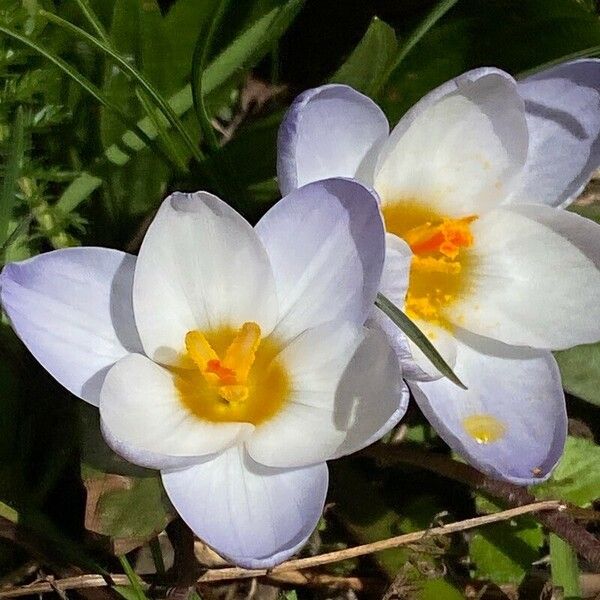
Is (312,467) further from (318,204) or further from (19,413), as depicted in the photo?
(19,413)

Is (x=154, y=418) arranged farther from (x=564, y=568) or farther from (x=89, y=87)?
(x=564, y=568)

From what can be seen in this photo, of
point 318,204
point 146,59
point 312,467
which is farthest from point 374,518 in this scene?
point 146,59

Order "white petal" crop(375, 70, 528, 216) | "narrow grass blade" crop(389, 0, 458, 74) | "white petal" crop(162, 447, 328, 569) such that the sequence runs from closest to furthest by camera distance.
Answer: "white petal" crop(162, 447, 328, 569)
"white petal" crop(375, 70, 528, 216)
"narrow grass blade" crop(389, 0, 458, 74)

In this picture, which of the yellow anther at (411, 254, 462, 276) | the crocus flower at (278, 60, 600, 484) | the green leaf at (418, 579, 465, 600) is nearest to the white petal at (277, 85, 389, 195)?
the crocus flower at (278, 60, 600, 484)

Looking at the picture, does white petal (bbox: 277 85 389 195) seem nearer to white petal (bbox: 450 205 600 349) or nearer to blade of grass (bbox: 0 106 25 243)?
white petal (bbox: 450 205 600 349)

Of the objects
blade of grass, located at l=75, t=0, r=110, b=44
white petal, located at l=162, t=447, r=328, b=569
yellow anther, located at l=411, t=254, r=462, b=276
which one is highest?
blade of grass, located at l=75, t=0, r=110, b=44

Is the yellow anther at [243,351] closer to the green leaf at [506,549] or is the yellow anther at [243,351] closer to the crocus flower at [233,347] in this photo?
the crocus flower at [233,347]
